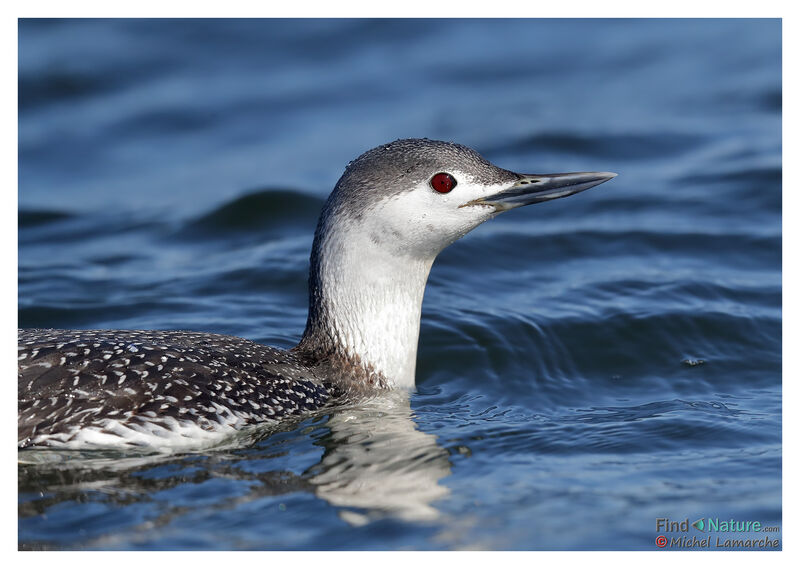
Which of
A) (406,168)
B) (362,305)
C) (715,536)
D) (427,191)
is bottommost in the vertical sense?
(715,536)

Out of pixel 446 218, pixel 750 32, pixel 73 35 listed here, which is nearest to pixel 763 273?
pixel 446 218

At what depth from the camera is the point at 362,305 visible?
24.2ft

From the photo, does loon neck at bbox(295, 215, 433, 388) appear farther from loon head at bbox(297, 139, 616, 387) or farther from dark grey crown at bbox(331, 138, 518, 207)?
dark grey crown at bbox(331, 138, 518, 207)

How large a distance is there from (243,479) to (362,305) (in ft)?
5.47

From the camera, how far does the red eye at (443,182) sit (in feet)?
23.2

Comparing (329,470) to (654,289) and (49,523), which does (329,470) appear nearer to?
(49,523)

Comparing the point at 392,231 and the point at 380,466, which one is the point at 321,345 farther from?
the point at 380,466

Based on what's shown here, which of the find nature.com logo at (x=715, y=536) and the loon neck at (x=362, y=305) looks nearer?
the find nature.com logo at (x=715, y=536)

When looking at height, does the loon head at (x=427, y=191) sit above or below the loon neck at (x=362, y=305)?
above

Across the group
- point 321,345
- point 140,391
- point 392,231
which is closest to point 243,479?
point 140,391

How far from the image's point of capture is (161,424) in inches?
247

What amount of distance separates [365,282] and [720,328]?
342cm

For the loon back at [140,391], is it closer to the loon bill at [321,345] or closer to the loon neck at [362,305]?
the loon bill at [321,345]

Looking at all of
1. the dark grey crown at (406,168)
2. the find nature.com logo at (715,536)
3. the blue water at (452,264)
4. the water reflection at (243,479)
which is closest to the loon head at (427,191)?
the dark grey crown at (406,168)
